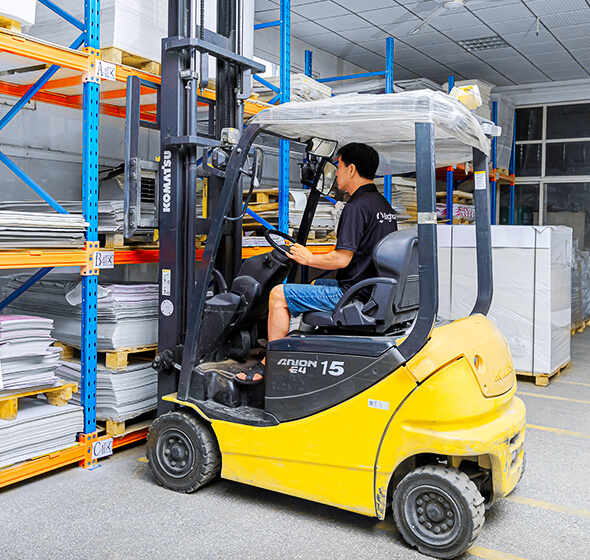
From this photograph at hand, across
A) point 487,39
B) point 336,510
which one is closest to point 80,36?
point 336,510

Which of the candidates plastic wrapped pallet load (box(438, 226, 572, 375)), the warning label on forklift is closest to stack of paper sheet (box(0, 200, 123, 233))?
the warning label on forklift

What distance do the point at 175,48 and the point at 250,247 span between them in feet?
6.83

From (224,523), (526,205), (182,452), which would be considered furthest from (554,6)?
(224,523)

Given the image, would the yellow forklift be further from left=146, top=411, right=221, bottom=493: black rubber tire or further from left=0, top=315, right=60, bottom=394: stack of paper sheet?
left=0, top=315, right=60, bottom=394: stack of paper sheet

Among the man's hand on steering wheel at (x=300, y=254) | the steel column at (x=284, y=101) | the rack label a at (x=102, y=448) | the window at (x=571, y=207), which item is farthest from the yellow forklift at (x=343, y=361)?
the window at (x=571, y=207)

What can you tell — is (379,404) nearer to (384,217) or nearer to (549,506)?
(384,217)

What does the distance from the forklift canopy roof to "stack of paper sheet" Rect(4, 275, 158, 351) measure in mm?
1790

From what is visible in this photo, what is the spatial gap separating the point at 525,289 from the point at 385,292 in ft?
15.3

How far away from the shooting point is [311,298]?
4023 mm

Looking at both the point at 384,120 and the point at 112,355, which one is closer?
the point at 384,120

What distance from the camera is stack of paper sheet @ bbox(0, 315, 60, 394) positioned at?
423 centimetres

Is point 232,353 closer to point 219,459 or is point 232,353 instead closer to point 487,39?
point 219,459

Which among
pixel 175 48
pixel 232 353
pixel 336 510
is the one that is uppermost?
pixel 175 48

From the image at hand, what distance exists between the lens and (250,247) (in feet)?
19.7
